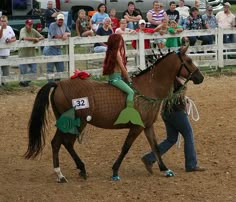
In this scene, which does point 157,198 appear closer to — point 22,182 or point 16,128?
point 22,182

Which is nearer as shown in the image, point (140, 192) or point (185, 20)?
point (140, 192)

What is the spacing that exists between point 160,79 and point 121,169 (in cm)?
135

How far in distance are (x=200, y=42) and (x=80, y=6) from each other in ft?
29.5

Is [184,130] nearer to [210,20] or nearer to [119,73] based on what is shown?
[119,73]

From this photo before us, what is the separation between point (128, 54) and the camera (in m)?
17.4

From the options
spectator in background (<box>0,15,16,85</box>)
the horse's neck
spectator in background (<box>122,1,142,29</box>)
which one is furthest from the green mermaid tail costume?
spectator in background (<box>122,1,142,29</box>)

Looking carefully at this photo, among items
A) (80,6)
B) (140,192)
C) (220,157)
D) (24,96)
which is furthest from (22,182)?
(80,6)

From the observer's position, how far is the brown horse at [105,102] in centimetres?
887

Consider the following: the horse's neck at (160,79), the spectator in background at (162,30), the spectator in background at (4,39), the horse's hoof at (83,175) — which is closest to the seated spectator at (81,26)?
the spectator in background at (162,30)

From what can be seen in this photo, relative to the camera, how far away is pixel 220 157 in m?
9.95

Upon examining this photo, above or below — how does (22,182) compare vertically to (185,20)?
below

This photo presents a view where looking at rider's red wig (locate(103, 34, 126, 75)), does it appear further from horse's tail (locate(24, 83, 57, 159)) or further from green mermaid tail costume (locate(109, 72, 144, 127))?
horse's tail (locate(24, 83, 57, 159))

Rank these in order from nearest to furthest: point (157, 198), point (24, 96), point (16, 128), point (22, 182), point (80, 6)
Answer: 1. point (157, 198)
2. point (22, 182)
3. point (16, 128)
4. point (24, 96)
5. point (80, 6)

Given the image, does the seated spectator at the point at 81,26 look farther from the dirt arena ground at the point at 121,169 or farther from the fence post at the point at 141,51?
the dirt arena ground at the point at 121,169
